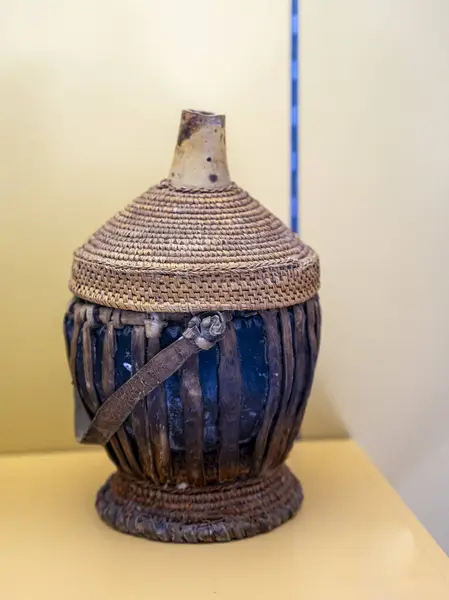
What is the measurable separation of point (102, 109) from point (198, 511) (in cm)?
66

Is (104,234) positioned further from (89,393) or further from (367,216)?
(367,216)

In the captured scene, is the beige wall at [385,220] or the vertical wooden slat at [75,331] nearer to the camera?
the vertical wooden slat at [75,331]

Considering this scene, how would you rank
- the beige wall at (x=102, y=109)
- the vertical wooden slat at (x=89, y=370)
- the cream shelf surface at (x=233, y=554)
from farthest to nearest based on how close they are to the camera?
the beige wall at (x=102, y=109)
the vertical wooden slat at (x=89, y=370)
the cream shelf surface at (x=233, y=554)

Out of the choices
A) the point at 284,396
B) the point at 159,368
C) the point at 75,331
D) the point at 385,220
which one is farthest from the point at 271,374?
the point at 385,220

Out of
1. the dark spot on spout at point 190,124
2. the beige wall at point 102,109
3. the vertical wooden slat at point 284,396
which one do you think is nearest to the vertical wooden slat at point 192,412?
the vertical wooden slat at point 284,396

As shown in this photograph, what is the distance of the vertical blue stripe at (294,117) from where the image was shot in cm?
153


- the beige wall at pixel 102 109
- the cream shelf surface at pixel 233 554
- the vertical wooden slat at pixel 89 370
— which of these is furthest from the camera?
the beige wall at pixel 102 109

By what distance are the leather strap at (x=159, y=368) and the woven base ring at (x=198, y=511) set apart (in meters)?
0.12

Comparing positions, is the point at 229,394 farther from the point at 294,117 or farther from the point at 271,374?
the point at 294,117

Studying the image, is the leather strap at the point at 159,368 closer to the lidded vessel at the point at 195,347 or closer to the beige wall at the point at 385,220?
the lidded vessel at the point at 195,347

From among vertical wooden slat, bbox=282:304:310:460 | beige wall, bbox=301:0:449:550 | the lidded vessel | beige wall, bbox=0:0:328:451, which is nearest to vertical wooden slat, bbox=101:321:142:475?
the lidded vessel

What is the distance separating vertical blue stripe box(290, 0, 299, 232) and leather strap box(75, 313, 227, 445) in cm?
46

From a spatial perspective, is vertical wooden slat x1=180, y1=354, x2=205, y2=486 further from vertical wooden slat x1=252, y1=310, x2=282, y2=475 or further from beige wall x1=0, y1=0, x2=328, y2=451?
beige wall x1=0, y1=0, x2=328, y2=451

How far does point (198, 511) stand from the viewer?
1270 millimetres
